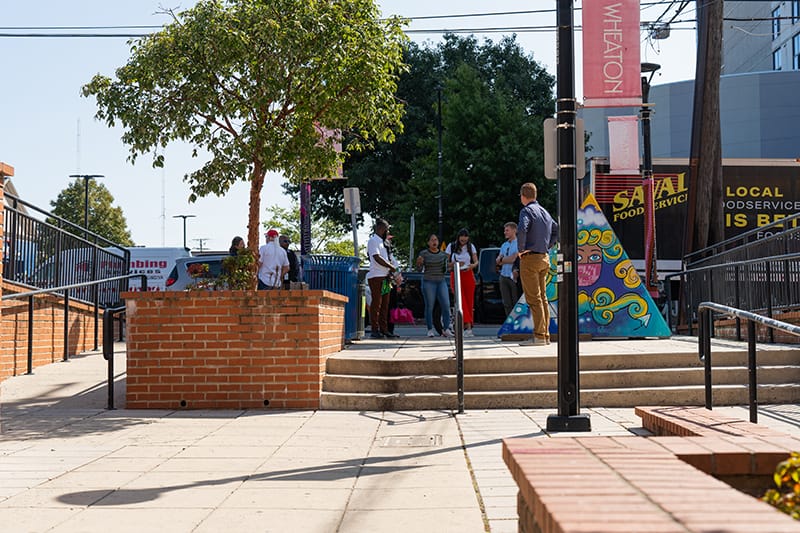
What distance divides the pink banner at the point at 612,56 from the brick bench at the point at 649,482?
6.22 meters

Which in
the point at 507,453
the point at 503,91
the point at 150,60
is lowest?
the point at 507,453

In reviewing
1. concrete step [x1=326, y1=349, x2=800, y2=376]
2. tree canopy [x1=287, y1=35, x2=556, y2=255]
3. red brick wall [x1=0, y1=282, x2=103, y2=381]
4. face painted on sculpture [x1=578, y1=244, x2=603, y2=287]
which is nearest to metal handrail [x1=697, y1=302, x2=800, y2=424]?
concrete step [x1=326, y1=349, x2=800, y2=376]

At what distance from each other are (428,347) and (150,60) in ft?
15.8

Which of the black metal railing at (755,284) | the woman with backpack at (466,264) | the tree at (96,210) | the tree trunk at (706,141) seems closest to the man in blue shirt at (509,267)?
the woman with backpack at (466,264)

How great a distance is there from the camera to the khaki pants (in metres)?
10.9

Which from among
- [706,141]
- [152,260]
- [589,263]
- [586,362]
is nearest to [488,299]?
[706,141]

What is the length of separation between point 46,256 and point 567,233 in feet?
27.4

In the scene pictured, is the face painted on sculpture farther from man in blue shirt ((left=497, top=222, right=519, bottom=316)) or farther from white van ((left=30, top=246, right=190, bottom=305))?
white van ((left=30, top=246, right=190, bottom=305))

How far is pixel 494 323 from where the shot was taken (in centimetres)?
2125

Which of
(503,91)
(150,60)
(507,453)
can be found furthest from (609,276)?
Answer: (503,91)

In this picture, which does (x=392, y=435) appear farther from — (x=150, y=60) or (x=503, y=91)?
(x=503, y=91)

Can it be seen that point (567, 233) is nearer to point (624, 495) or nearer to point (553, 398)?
point (553, 398)

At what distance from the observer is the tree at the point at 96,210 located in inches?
2539

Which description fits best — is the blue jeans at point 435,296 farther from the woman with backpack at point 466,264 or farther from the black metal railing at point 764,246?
the black metal railing at point 764,246
